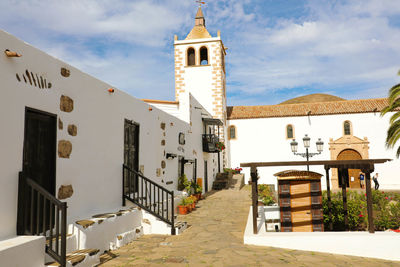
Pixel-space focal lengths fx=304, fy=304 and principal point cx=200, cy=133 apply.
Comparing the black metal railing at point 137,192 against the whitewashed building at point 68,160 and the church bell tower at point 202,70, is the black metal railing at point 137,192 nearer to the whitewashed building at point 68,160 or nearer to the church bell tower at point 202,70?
the whitewashed building at point 68,160

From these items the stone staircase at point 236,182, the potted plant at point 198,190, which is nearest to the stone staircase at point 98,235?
the potted plant at point 198,190

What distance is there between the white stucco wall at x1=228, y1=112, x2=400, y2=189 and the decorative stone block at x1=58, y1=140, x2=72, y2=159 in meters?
20.2

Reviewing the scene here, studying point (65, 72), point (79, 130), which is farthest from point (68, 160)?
point (65, 72)

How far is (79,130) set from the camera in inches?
229

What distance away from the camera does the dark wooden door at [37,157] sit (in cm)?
421

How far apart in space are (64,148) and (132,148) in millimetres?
2947

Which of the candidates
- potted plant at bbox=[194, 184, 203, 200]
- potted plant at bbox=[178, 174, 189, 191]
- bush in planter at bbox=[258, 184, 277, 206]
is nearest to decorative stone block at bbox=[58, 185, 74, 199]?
potted plant at bbox=[178, 174, 189, 191]

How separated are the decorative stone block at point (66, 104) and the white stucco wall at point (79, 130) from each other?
0.07m

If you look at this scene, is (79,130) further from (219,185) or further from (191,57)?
(191,57)

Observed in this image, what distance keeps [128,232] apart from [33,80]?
11.6 feet

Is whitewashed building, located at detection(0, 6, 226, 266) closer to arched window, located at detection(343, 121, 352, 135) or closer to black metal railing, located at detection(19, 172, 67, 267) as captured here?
black metal railing, located at detection(19, 172, 67, 267)

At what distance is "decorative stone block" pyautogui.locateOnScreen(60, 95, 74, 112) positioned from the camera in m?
5.36

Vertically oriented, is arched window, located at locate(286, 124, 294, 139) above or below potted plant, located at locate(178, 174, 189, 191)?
above

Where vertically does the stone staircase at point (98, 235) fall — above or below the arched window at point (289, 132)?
below
